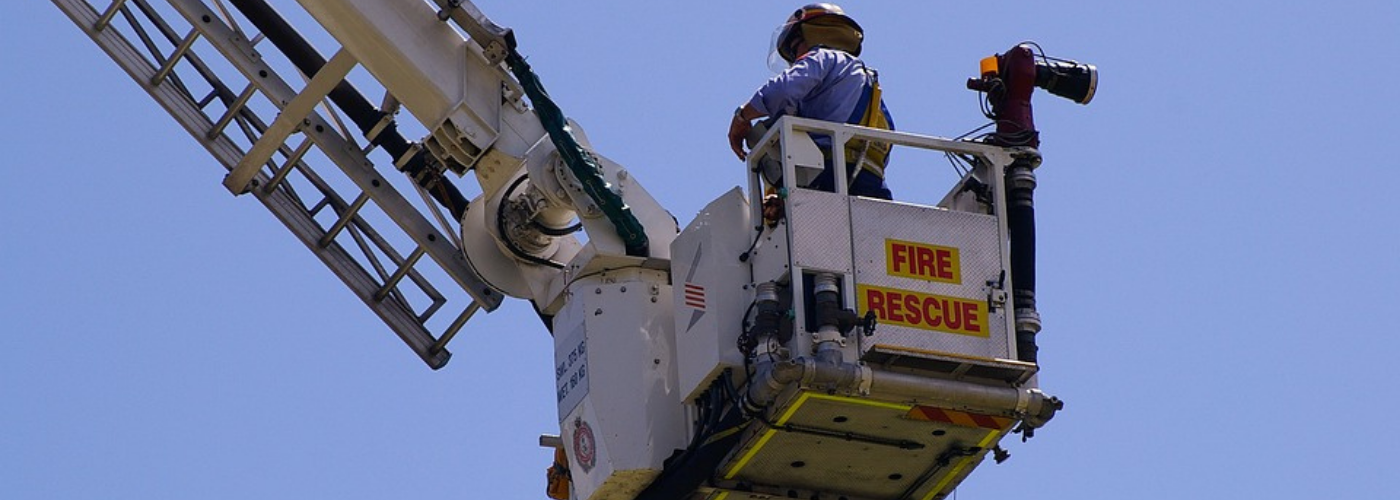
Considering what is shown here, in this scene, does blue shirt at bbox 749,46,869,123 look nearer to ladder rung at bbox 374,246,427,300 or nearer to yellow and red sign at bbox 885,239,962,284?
yellow and red sign at bbox 885,239,962,284

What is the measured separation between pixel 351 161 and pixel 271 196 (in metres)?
0.63

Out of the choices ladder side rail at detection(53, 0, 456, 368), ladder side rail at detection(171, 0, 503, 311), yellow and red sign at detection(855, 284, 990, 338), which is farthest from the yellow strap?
ladder side rail at detection(53, 0, 456, 368)

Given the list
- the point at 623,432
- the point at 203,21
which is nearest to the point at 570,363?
the point at 623,432

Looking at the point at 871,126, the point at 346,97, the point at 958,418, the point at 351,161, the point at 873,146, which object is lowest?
the point at 958,418

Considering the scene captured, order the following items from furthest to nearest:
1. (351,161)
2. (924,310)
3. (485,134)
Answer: (351,161), (485,134), (924,310)

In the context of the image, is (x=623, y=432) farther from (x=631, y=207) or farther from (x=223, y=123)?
(x=223, y=123)

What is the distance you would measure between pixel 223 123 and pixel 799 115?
13.7 ft

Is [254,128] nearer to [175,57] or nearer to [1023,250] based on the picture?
[175,57]

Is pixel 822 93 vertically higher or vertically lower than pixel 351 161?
lower

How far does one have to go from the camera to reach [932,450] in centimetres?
1781

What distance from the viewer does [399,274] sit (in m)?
20.4

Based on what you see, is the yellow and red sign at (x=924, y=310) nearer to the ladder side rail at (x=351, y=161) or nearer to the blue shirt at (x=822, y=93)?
the blue shirt at (x=822, y=93)

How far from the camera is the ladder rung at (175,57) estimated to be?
66.0ft

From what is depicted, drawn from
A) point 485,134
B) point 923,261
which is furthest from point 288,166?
point 923,261
